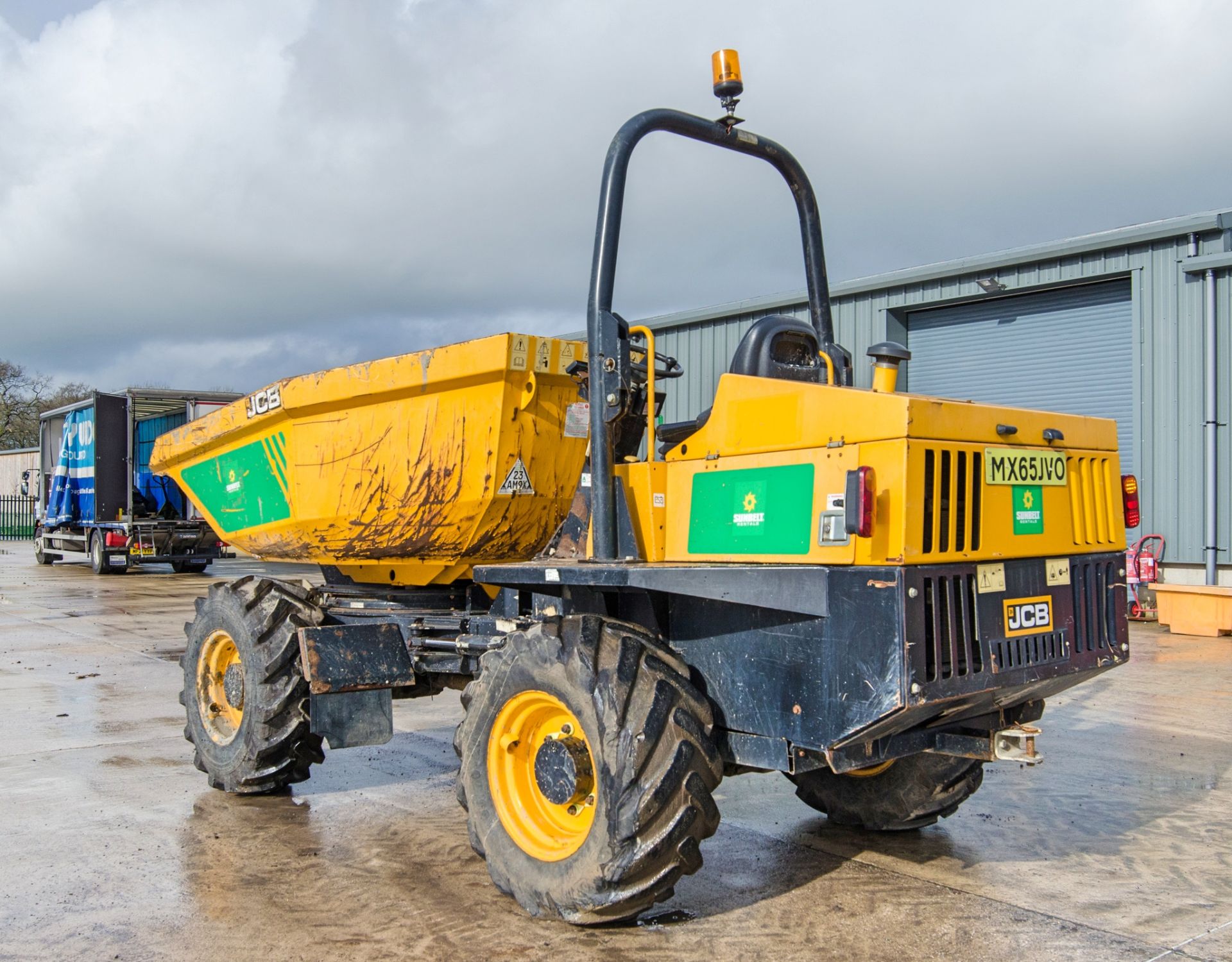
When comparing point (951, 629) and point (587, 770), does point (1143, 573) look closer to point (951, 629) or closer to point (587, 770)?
point (951, 629)

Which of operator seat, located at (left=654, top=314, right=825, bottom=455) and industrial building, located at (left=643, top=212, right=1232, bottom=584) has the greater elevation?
industrial building, located at (left=643, top=212, right=1232, bottom=584)

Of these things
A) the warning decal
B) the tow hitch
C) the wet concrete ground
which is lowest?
the wet concrete ground

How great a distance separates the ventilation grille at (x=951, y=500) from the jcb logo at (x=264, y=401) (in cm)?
368

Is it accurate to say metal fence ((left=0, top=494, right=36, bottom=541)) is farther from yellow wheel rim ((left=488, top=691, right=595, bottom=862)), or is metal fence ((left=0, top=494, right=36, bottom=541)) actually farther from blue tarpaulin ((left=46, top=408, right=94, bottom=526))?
yellow wheel rim ((left=488, top=691, right=595, bottom=862))

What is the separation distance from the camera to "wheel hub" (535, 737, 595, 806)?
4.15 metres

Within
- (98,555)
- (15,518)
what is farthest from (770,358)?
(15,518)

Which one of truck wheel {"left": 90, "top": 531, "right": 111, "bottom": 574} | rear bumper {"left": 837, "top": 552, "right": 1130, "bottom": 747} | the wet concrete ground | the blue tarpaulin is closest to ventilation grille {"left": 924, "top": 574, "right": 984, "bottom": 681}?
rear bumper {"left": 837, "top": 552, "right": 1130, "bottom": 747}

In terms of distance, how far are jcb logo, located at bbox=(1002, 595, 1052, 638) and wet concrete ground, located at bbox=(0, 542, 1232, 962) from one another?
1.09 m

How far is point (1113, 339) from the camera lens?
49.4ft

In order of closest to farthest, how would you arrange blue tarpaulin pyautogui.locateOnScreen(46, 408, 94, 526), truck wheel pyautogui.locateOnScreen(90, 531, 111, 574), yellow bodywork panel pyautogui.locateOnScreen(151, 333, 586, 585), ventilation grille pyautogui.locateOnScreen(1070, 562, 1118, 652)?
ventilation grille pyautogui.locateOnScreen(1070, 562, 1118, 652), yellow bodywork panel pyautogui.locateOnScreen(151, 333, 586, 585), blue tarpaulin pyautogui.locateOnScreen(46, 408, 94, 526), truck wheel pyautogui.locateOnScreen(90, 531, 111, 574)

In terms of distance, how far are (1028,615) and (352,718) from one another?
326 cm

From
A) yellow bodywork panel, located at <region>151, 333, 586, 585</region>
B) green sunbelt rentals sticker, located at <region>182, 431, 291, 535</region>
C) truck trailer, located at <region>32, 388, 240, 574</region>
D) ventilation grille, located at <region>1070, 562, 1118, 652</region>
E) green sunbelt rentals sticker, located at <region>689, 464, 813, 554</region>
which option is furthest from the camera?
truck trailer, located at <region>32, 388, 240, 574</region>

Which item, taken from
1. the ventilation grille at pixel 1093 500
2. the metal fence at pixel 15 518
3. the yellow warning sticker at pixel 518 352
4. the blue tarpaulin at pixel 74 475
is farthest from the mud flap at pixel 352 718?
the metal fence at pixel 15 518

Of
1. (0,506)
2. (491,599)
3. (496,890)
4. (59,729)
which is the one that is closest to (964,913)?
(496,890)
